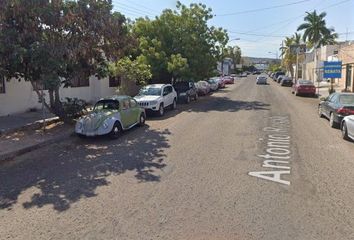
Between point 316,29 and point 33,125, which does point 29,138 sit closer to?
point 33,125

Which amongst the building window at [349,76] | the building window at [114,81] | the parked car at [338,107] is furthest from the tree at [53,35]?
the building window at [349,76]

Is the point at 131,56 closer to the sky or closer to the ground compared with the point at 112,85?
closer to the sky

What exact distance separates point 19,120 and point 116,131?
5.74m

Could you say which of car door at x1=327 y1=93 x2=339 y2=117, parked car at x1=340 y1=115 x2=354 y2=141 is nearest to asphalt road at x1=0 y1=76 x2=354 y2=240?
parked car at x1=340 y1=115 x2=354 y2=141

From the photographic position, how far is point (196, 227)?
526cm

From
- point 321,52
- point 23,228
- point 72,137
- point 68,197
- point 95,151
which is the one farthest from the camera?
point 321,52

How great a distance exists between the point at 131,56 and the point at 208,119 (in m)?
11.9

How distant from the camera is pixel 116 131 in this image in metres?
12.7

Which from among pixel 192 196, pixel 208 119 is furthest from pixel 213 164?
pixel 208 119

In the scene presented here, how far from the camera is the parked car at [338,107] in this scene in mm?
14008

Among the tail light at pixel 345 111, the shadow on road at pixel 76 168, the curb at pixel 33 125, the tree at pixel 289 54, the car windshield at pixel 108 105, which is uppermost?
the tree at pixel 289 54

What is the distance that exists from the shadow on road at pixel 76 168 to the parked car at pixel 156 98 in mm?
5770

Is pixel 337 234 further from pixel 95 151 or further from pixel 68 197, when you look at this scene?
pixel 95 151

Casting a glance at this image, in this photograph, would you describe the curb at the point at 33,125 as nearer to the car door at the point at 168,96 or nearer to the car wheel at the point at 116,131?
the car wheel at the point at 116,131
